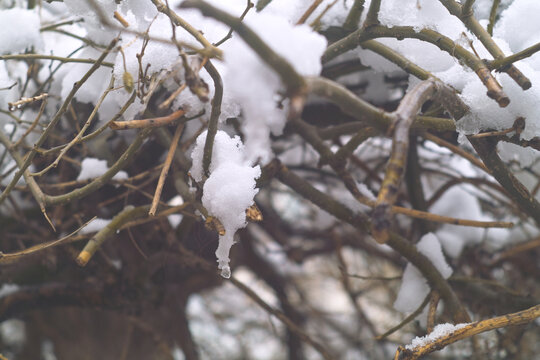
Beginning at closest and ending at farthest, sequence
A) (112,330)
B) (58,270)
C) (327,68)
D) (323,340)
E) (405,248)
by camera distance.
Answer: (405,248), (327,68), (58,270), (112,330), (323,340)

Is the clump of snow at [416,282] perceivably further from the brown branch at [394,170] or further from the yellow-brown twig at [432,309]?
the brown branch at [394,170]

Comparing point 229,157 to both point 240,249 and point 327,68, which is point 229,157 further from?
point 240,249

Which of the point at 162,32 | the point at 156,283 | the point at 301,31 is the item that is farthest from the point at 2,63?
the point at 301,31

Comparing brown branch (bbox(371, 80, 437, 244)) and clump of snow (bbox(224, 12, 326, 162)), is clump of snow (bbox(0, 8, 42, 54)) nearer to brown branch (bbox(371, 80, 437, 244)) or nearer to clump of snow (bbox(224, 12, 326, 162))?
clump of snow (bbox(224, 12, 326, 162))

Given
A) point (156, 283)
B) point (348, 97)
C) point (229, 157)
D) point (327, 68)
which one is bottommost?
point (348, 97)

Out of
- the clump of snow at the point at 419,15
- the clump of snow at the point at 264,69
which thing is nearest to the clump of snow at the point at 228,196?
the clump of snow at the point at 264,69

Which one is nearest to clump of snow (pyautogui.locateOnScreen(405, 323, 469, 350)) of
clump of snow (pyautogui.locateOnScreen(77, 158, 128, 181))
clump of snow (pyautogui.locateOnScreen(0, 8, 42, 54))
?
clump of snow (pyautogui.locateOnScreen(77, 158, 128, 181))
